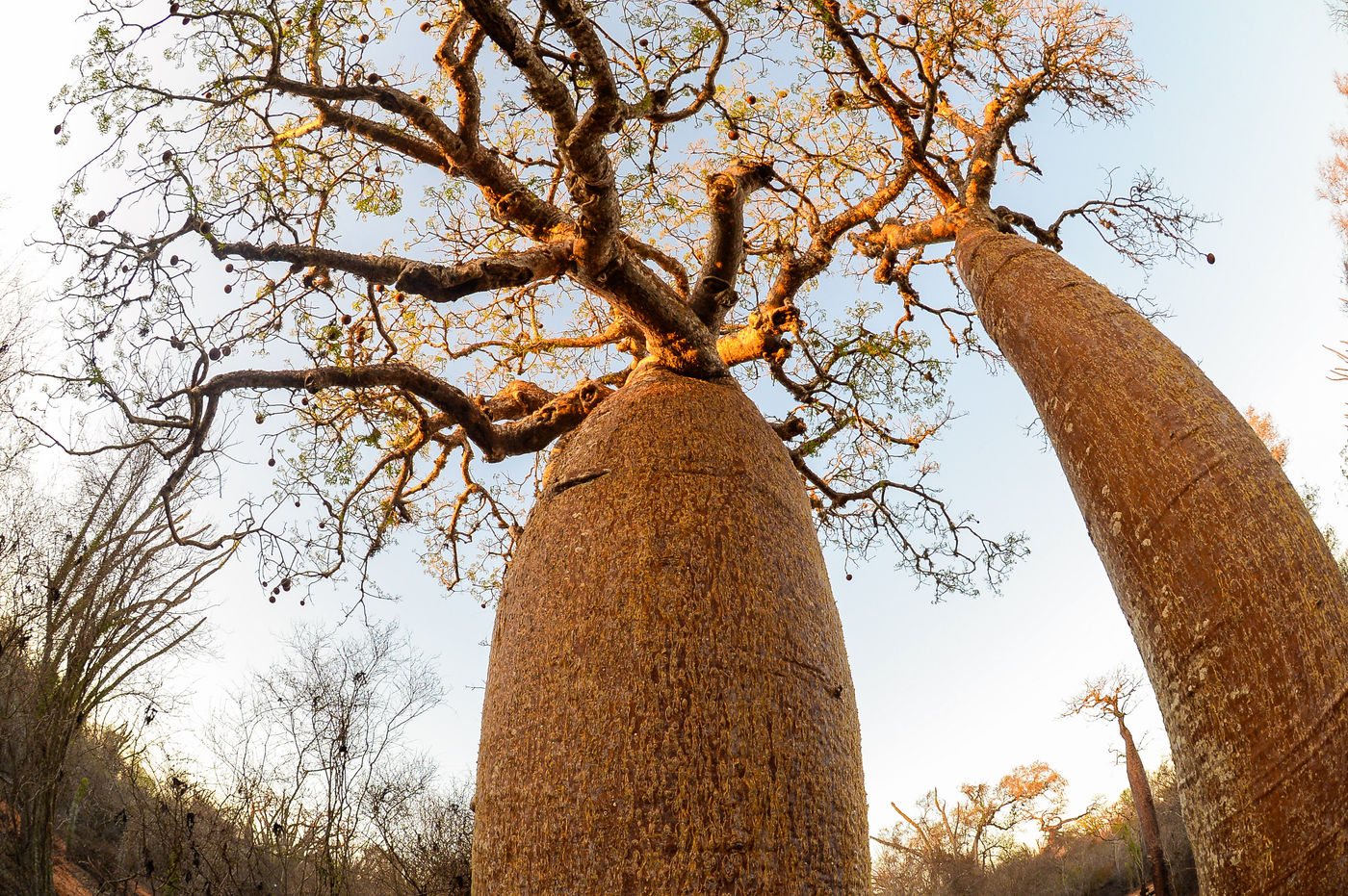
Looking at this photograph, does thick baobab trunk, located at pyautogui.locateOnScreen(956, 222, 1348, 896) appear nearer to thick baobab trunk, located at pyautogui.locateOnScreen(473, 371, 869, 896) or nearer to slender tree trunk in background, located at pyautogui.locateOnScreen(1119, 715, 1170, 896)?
thick baobab trunk, located at pyautogui.locateOnScreen(473, 371, 869, 896)

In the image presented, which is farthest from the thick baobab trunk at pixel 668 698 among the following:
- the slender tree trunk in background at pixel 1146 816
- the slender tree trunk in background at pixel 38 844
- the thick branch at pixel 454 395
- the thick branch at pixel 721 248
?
the slender tree trunk in background at pixel 1146 816

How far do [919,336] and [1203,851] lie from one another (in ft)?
11.6

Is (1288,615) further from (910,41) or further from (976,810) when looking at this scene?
(976,810)

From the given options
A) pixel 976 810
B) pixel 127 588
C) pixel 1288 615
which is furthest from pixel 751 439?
pixel 976 810

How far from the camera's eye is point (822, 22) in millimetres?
3650

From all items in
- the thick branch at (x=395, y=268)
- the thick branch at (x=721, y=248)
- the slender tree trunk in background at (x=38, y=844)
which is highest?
the thick branch at (x=721, y=248)

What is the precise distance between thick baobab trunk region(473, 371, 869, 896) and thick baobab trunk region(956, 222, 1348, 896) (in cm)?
76

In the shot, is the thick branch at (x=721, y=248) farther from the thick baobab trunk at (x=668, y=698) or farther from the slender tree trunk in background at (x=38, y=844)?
the slender tree trunk in background at (x=38, y=844)

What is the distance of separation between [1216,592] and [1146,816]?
9.56 meters

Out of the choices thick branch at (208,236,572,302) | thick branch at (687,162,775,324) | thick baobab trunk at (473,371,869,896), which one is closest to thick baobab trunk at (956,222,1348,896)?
thick baobab trunk at (473,371,869,896)

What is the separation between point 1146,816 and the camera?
8906 millimetres

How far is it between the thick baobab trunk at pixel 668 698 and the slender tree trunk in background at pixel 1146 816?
9251 mm

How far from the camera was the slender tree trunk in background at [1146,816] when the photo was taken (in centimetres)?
846

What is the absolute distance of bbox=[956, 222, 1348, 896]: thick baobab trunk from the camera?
1398 millimetres
